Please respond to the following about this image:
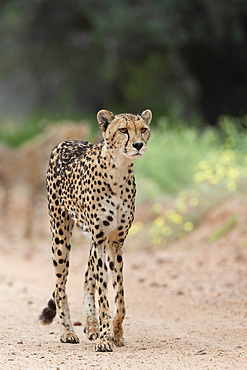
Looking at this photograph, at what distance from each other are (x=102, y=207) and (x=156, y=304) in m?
2.62

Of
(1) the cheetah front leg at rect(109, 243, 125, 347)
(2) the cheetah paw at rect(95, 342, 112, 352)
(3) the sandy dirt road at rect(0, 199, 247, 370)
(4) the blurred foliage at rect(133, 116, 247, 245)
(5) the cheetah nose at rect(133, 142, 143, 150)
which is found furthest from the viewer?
(4) the blurred foliage at rect(133, 116, 247, 245)

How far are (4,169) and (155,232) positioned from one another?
341 centimetres

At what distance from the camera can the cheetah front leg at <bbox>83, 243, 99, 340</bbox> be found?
19.2 feet

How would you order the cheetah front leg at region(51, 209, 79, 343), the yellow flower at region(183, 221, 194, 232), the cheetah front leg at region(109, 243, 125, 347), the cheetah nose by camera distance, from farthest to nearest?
the yellow flower at region(183, 221, 194, 232)
the cheetah front leg at region(51, 209, 79, 343)
the cheetah front leg at region(109, 243, 125, 347)
the cheetah nose

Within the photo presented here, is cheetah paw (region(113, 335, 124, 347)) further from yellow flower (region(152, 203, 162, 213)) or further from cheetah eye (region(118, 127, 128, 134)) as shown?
yellow flower (region(152, 203, 162, 213))

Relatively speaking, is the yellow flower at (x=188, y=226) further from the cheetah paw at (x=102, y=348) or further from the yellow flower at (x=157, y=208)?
the cheetah paw at (x=102, y=348)

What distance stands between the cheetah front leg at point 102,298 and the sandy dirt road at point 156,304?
0.35ft

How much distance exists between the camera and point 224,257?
9.24m

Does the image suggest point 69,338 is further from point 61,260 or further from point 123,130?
point 123,130

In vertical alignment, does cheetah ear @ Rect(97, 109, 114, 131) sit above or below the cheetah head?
above

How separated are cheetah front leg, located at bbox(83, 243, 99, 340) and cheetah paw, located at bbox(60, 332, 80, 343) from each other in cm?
21

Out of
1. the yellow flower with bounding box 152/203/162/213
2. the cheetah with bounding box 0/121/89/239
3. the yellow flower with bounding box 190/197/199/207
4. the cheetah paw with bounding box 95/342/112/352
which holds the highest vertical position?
the cheetah with bounding box 0/121/89/239

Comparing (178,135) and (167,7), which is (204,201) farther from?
(167,7)

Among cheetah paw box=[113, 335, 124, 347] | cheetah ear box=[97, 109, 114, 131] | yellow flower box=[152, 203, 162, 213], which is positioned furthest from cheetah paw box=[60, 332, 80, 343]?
yellow flower box=[152, 203, 162, 213]
